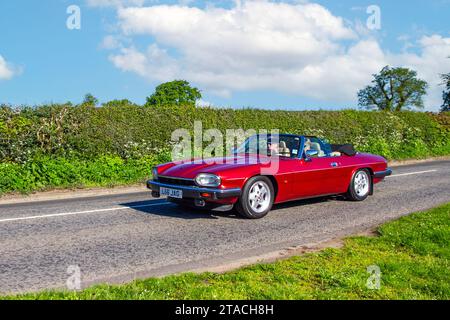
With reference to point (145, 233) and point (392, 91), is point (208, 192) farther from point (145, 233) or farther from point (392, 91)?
point (392, 91)

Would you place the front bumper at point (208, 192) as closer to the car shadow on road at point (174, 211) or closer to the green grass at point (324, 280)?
the car shadow on road at point (174, 211)

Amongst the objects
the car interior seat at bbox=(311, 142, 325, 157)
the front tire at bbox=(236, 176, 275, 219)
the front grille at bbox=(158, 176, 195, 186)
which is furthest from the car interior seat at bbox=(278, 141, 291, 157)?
the front grille at bbox=(158, 176, 195, 186)

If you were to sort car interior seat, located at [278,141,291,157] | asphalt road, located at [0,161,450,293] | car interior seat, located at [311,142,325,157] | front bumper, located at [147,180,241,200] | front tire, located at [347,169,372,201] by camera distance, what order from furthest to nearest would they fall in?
front tire, located at [347,169,372,201], car interior seat, located at [311,142,325,157], car interior seat, located at [278,141,291,157], front bumper, located at [147,180,241,200], asphalt road, located at [0,161,450,293]

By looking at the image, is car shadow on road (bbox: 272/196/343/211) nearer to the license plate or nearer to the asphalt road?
the asphalt road

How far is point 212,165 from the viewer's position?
7.74m

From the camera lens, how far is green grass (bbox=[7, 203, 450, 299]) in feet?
13.5

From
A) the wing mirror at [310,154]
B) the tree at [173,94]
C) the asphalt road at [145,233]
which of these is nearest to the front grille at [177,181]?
the asphalt road at [145,233]

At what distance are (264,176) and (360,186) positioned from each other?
121 inches

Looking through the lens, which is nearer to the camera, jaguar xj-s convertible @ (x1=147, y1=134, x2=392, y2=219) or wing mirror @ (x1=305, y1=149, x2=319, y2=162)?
jaguar xj-s convertible @ (x1=147, y1=134, x2=392, y2=219)

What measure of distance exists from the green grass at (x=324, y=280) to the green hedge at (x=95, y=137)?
897 cm

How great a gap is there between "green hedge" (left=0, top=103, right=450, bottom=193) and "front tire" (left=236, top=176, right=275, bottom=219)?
6.65m

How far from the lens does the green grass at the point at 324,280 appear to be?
4113 millimetres

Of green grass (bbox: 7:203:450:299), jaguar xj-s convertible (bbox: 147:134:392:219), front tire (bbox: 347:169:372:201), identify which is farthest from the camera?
front tire (bbox: 347:169:372:201)

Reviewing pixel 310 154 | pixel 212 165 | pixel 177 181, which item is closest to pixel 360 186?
pixel 310 154
